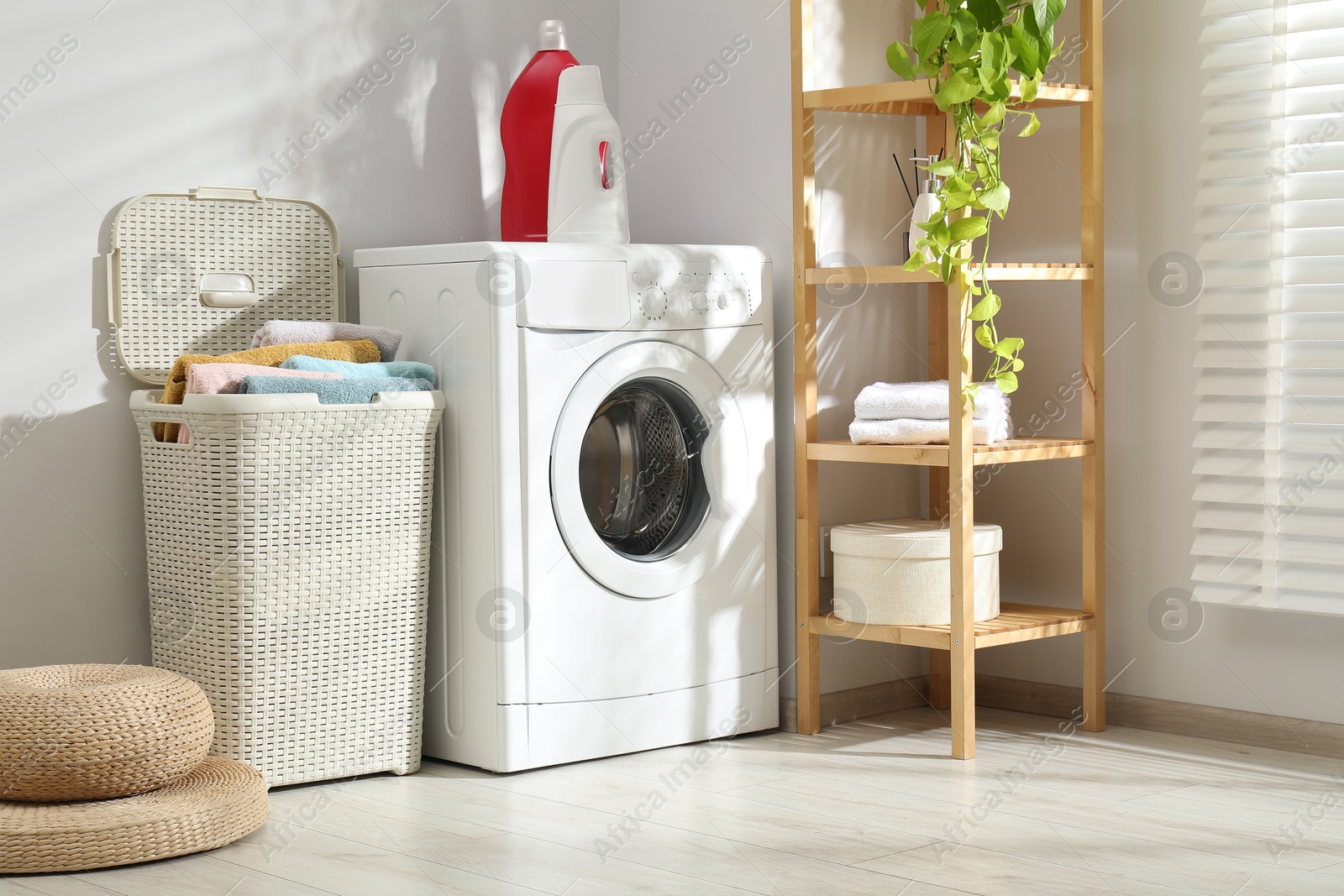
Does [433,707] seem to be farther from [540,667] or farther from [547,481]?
[547,481]

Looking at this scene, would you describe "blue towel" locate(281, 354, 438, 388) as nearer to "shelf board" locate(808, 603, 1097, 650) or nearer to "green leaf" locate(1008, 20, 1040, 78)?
"shelf board" locate(808, 603, 1097, 650)

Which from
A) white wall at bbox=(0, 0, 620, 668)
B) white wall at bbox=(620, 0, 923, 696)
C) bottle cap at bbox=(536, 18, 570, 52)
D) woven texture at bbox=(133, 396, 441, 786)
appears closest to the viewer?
woven texture at bbox=(133, 396, 441, 786)

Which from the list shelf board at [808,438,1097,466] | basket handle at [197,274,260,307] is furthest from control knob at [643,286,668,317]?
basket handle at [197,274,260,307]

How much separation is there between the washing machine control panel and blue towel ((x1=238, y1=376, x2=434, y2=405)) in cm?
39

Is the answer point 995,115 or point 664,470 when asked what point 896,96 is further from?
point 664,470

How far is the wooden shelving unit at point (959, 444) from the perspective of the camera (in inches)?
89.2

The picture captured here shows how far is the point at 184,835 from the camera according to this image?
1.78m

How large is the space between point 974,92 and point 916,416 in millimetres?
532

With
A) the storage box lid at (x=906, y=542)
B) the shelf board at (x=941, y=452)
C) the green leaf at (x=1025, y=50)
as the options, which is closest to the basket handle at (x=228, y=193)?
the shelf board at (x=941, y=452)

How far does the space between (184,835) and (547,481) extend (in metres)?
0.75

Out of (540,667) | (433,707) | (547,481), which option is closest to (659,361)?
(547,481)

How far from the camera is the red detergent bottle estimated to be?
8.54ft

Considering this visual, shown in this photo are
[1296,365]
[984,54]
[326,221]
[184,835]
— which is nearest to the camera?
[184,835]

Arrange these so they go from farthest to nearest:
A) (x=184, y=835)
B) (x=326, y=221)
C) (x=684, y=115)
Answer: (x=684, y=115) < (x=326, y=221) < (x=184, y=835)
